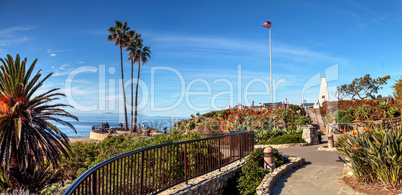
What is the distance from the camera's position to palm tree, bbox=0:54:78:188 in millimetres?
10922

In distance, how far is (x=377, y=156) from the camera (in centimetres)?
541

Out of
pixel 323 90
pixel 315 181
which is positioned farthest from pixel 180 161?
pixel 323 90

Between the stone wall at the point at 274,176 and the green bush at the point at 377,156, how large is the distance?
6.54ft

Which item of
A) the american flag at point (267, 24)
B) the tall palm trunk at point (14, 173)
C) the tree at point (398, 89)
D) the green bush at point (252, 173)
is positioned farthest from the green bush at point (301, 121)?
the tall palm trunk at point (14, 173)

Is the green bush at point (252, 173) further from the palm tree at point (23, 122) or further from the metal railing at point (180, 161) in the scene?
the palm tree at point (23, 122)

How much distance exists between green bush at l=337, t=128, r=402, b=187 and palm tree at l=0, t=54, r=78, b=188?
38.9 feet

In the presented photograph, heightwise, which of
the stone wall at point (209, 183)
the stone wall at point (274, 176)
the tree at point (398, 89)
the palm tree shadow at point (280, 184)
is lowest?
the palm tree shadow at point (280, 184)

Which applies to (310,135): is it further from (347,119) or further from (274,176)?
(274,176)

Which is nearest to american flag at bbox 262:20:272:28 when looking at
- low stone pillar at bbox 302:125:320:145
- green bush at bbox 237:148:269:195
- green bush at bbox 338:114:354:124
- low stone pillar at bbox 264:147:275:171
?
green bush at bbox 338:114:354:124

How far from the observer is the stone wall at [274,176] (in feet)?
20.3

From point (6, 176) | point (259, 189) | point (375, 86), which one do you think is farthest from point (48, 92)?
point (375, 86)

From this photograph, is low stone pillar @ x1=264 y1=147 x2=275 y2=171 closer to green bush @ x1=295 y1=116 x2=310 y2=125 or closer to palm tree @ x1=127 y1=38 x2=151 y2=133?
green bush @ x1=295 y1=116 x2=310 y2=125

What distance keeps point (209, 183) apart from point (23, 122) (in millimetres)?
9479

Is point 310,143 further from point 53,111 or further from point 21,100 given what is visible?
point 21,100
